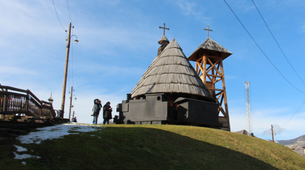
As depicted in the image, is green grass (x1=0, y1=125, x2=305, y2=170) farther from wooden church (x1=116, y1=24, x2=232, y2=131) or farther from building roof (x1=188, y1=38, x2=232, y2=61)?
building roof (x1=188, y1=38, x2=232, y2=61)

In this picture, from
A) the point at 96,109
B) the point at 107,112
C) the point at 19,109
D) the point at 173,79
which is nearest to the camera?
the point at 19,109

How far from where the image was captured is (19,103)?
53.1 ft

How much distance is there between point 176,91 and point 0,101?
14177 mm

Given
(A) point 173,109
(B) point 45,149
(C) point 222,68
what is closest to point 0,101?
(B) point 45,149

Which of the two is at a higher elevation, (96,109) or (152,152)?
(96,109)

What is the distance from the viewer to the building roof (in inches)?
1516

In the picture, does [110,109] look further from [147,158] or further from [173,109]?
[147,158]

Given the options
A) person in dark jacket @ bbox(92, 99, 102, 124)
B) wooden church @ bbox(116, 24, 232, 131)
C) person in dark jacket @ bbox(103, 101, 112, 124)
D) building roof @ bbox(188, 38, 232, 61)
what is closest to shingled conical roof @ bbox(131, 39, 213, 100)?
wooden church @ bbox(116, 24, 232, 131)

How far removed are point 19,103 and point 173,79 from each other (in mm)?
13784

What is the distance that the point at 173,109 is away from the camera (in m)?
24.1

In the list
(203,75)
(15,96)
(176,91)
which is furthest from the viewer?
(203,75)

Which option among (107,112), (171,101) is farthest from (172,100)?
(107,112)

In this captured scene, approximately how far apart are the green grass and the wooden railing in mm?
4617

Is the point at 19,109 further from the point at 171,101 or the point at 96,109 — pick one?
the point at 171,101
